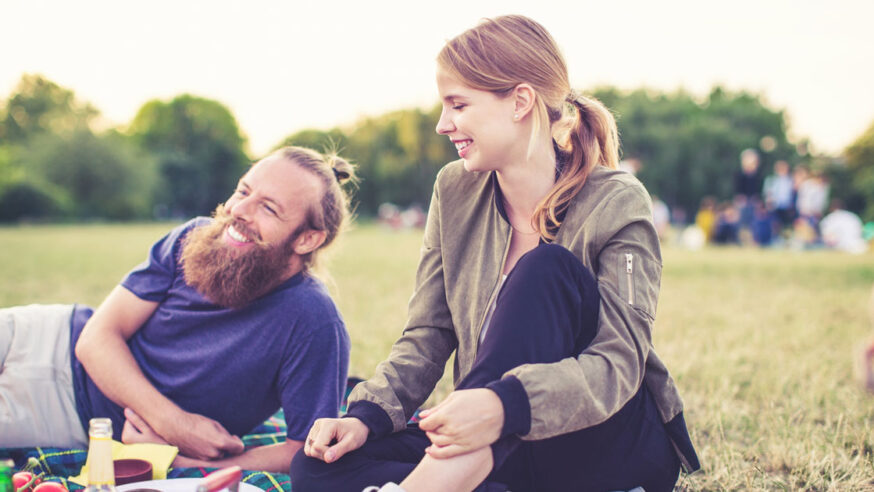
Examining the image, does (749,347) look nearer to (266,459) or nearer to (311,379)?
(311,379)

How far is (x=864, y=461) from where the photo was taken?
2982mm

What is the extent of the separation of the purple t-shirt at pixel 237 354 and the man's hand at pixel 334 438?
49cm

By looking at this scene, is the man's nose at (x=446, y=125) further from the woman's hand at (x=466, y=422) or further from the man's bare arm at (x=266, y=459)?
the man's bare arm at (x=266, y=459)

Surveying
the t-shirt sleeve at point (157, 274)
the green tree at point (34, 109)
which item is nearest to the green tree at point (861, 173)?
the t-shirt sleeve at point (157, 274)

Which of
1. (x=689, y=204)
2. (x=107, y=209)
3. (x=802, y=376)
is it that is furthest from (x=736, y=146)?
(x=802, y=376)

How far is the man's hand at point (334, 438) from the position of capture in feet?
7.43

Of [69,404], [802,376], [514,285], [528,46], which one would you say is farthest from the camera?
[802,376]

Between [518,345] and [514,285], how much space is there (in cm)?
21

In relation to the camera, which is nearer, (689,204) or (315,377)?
(315,377)

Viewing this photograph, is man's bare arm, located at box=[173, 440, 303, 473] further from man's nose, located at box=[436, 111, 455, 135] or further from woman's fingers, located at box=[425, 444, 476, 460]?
man's nose, located at box=[436, 111, 455, 135]

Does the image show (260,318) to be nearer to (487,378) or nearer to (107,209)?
(487,378)

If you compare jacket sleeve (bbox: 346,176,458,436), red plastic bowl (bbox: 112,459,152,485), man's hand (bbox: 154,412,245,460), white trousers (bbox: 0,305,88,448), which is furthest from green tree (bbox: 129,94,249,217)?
red plastic bowl (bbox: 112,459,152,485)

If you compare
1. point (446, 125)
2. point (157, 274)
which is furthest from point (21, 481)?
point (446, 125)

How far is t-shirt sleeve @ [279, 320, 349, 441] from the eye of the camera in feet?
9.32
